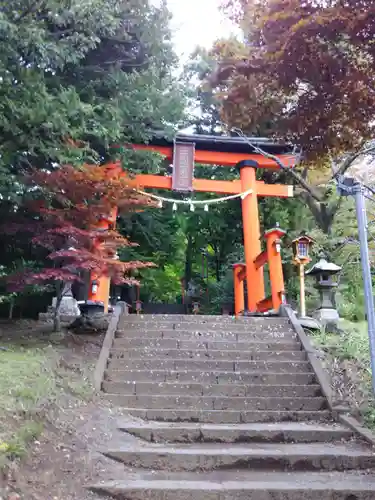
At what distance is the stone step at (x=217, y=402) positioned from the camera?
544cm

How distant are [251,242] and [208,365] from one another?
5362mm

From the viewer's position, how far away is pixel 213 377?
596 centimetres

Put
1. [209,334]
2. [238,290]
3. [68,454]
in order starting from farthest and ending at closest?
[238,290]
[209,334]
[68,454]

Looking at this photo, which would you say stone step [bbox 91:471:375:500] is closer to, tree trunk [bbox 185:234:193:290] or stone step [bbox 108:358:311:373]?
stone step [bbox 108:358:311:373]

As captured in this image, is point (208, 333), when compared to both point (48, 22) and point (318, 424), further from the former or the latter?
point (48, 22)

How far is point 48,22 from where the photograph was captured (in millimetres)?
5742

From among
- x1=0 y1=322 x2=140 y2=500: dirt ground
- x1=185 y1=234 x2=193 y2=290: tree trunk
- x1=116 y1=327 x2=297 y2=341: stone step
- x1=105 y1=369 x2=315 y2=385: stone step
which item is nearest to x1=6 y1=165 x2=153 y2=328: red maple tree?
x1=116 y1=327 x2=297 y2=341: stone step

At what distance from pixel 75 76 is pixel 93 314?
3758mm

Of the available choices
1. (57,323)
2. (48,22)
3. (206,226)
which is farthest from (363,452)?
(206,226)

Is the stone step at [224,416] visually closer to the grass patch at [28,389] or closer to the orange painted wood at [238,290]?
the grass patch at [28,389]

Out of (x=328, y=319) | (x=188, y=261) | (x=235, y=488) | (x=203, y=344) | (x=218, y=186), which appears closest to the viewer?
(x=235, y=488)

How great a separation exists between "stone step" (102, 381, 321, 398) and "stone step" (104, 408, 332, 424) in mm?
391

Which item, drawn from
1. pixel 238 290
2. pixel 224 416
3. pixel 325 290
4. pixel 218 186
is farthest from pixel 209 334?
pixel 218 186

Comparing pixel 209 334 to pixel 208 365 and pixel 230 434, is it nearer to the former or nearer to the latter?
pixel 208 365
